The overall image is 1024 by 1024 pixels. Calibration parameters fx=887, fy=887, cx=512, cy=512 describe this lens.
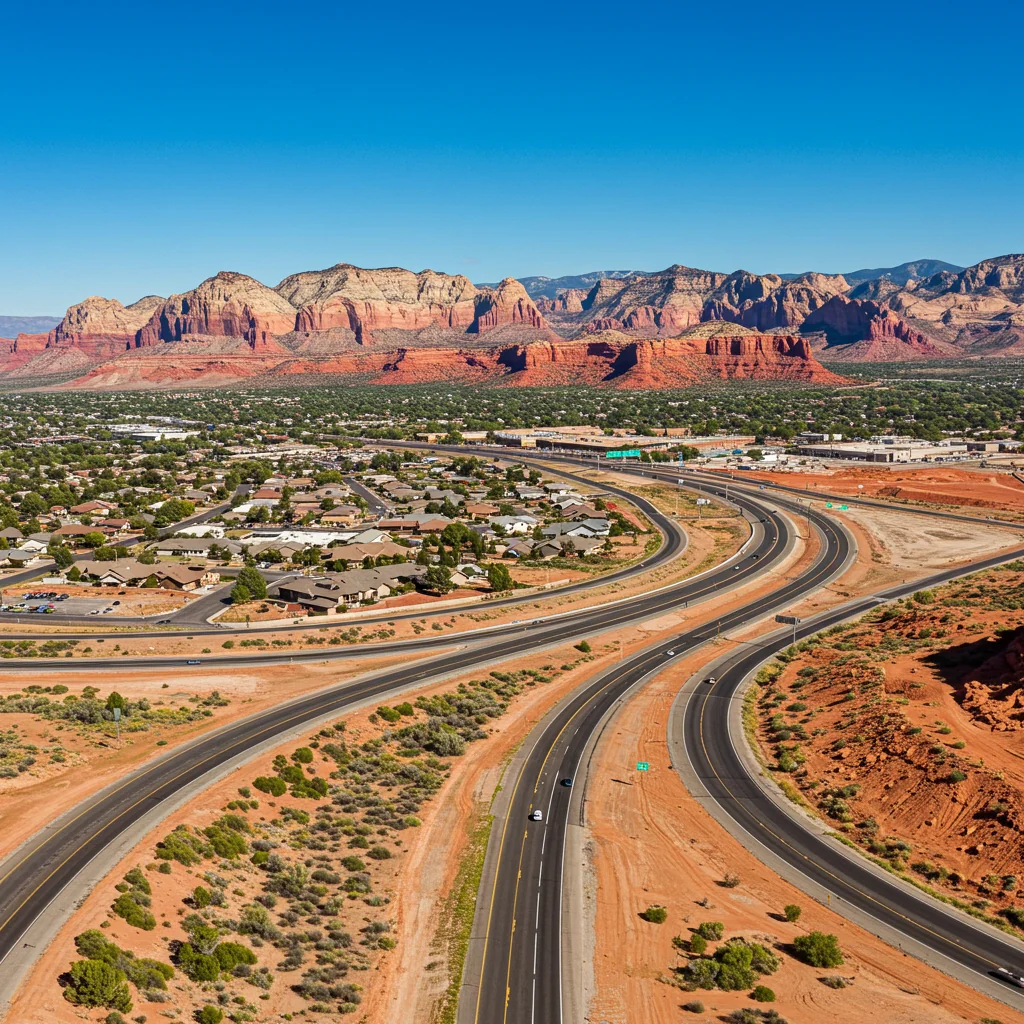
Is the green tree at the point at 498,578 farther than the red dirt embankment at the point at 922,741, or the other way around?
the green tree at the point at 498,578

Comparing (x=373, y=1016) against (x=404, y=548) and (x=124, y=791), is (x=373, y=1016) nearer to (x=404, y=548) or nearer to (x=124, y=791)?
(x=124, y=791)

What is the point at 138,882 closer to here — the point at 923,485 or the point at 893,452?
the point at 923,485

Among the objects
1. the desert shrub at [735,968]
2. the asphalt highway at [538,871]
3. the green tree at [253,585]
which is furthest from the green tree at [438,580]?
the desert shrub at [735,968]

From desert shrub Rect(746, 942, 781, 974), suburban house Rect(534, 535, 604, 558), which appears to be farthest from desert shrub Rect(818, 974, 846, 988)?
suburban house Rect(534, 535, 604, 558)

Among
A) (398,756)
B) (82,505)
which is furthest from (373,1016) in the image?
(82,505)

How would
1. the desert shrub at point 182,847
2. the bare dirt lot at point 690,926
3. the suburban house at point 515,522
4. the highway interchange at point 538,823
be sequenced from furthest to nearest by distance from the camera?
1. the suburban house at point 515,522
2. the desert shrub at point 182,847
3. the highway interchange at point 538,823
4. the bare dirt lot at point 690,926

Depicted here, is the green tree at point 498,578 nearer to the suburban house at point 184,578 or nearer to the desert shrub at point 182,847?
the suburban house at point 184,578

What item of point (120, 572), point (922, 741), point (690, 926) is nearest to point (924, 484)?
point (922, 741)
